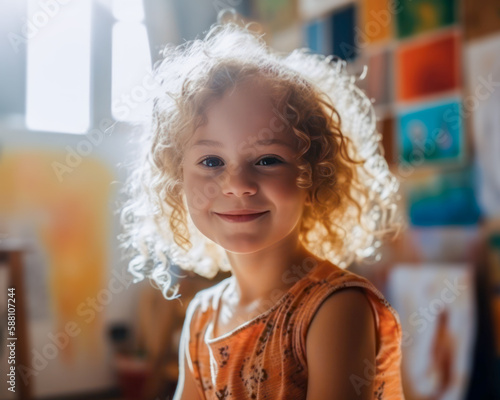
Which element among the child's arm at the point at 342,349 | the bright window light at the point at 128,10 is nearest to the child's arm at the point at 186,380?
the child's arm at the point at 342,349

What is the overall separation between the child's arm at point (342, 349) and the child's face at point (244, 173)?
4.4 inches

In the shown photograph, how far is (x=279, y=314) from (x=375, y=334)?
116 mm

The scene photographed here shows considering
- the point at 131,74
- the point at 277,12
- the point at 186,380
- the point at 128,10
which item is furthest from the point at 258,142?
the point at 277,12

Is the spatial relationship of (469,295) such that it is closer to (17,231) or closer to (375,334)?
(375,334)

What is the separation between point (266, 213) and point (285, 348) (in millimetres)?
160

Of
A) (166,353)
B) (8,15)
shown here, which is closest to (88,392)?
(166,353)

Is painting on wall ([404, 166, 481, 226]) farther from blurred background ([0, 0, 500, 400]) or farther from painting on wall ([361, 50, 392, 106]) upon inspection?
painting on wall ([361, 50, 392, 106])

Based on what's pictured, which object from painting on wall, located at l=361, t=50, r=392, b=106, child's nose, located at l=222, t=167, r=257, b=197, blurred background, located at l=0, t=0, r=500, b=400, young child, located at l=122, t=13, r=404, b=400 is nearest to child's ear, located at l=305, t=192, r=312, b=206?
young child, located at l=122, t=13, r=404, b=400

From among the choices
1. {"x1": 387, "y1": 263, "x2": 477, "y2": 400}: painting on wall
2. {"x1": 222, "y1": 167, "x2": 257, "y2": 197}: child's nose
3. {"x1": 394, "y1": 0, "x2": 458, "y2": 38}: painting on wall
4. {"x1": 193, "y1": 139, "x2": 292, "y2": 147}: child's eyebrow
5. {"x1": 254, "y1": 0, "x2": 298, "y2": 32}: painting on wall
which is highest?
{"x1": 254, "y1": 0, "x2": 298, "y2": 32}: painting on wall

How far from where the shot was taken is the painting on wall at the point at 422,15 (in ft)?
4.92

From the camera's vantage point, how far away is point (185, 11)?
141 centimetres

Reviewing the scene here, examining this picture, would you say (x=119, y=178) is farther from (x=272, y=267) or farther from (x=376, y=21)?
(x=376, y=21)

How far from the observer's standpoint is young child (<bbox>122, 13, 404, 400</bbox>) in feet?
2.13

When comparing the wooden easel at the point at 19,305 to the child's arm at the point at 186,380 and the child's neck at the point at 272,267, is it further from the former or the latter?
the child's neck at the point at 272,267
